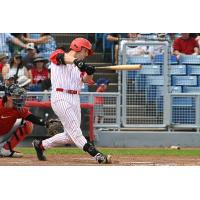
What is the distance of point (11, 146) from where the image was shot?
41.9 ft

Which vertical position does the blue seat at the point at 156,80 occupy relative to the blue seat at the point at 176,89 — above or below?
above

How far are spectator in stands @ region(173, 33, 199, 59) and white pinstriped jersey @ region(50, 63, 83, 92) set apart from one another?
8907mm

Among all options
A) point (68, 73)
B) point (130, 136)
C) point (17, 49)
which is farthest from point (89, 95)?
point (68, 73)

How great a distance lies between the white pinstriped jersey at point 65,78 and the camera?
11273 mm

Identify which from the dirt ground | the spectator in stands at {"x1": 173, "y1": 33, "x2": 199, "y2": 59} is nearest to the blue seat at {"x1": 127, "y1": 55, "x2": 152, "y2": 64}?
the spectator in stands at {"x1": 173, "y1": 33, "x2": 199, "y2": 59}

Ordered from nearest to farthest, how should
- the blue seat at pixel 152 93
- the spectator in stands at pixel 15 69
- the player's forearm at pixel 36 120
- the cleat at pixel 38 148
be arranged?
the cleat at pixel 38 148, the player's forearm at pixel 36 120, the blue seat at pixel 152 93, the spectator in stands at pixel 15 69

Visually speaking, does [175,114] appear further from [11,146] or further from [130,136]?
[11,146]

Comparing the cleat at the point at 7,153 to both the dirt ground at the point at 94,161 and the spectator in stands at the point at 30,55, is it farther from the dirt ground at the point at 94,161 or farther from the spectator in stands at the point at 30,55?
the spectator in stands at the point at 30,55

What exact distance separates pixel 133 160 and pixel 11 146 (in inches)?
81.9

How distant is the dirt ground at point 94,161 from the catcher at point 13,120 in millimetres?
368

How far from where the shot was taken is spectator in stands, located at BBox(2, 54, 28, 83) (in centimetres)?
1870

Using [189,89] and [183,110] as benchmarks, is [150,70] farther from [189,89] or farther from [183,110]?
[189,89]

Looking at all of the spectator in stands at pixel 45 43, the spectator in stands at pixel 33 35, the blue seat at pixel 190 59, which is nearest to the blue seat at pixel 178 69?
the blue seat at pixel 190 59

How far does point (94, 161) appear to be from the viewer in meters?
11.9
